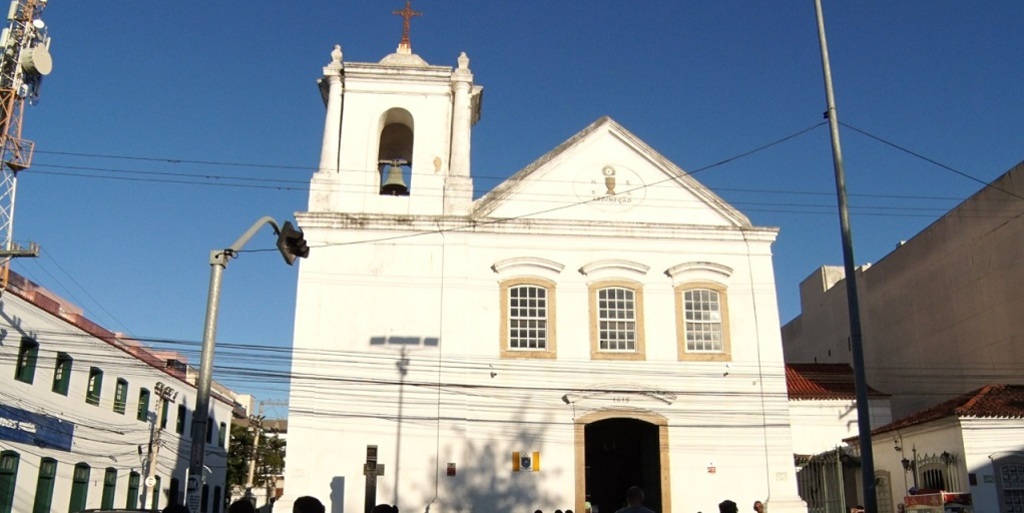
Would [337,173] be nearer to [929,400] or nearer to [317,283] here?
[317,283]

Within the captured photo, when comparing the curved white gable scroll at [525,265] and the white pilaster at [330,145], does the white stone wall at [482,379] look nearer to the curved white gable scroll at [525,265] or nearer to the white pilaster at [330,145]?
the curved white gable scroll at [525,265]

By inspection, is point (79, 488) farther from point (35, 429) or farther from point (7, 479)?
point (7, 479)

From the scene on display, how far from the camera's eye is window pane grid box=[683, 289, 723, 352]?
23.2 m

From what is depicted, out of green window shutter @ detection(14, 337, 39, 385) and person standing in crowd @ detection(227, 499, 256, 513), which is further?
green window shutter @ detection(14, 337, 39, 385)

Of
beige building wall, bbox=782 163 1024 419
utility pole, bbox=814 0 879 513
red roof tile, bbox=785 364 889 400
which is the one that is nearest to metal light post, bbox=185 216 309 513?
utility pole, bbox=814 0 879 513

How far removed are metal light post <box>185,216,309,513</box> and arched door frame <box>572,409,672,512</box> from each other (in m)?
10.4

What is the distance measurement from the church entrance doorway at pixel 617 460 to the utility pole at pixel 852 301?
9.40 metres

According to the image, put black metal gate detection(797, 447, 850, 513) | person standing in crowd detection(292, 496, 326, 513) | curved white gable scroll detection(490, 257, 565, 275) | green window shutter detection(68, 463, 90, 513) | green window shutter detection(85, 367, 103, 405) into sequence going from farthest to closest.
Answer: green window shutter detection(85, 367, 103, 405)
green window shutter detection(68, 463, 90, 513)
black metal gate detection(797, 447, 850, 513)
curved white gable scroll detection(490, 257, 565, 275)
person standing in crowd detection(292, 496, 326, 513)

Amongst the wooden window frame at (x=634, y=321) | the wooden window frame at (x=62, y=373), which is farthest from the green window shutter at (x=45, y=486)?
the wooden window frame at (x=634, y=321)

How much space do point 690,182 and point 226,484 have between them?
112 feet

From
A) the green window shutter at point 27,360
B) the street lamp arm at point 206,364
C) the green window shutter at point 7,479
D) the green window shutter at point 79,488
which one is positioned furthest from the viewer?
the green window shutter at point 79,488

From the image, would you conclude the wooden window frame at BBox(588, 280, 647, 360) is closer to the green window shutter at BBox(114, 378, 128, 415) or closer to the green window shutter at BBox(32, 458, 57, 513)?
the green window shutter at BBox(32, 458, 57, 513)

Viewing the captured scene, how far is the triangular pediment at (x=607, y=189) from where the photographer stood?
23.9 metres

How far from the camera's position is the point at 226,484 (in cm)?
4859
